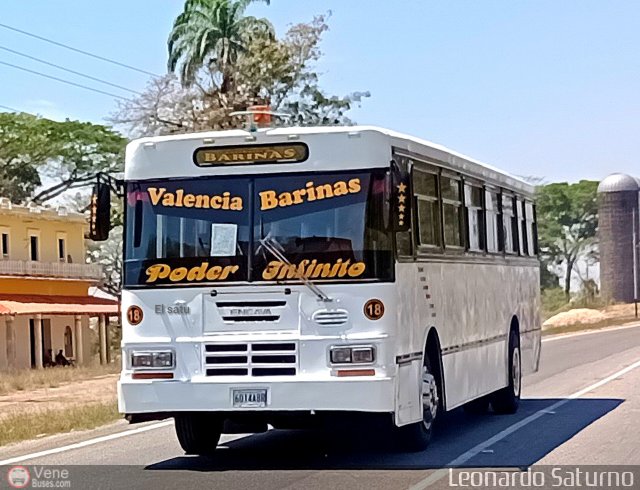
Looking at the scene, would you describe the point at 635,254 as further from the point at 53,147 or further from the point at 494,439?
the point at 494,439

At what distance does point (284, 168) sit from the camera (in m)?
12.3

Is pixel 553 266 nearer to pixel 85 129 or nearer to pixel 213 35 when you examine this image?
pixel 85 129

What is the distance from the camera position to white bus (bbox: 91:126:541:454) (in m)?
11.9

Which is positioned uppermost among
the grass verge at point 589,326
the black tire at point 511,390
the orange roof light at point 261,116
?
the orange roof light at point 261,116

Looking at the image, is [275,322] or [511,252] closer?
[275,322]

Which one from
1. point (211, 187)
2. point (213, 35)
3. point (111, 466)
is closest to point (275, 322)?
point (211, 187)

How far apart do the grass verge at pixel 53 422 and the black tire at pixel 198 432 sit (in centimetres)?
335

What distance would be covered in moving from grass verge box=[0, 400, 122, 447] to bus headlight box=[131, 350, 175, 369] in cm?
415

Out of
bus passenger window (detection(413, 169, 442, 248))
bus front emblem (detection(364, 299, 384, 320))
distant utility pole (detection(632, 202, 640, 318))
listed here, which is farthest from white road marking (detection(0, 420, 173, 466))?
distant utility pole (detection(632, 202, 640, 318))

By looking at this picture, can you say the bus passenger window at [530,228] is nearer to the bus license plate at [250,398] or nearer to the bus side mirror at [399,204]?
the bus side mirror at [399,204]

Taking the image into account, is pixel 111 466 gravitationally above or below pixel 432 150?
below

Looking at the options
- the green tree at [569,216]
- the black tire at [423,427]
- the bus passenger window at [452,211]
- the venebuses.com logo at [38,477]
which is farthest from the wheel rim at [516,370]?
the green tree at [569,216]

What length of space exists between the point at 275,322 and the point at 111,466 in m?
2.35

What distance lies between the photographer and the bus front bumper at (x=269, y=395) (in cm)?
1172
